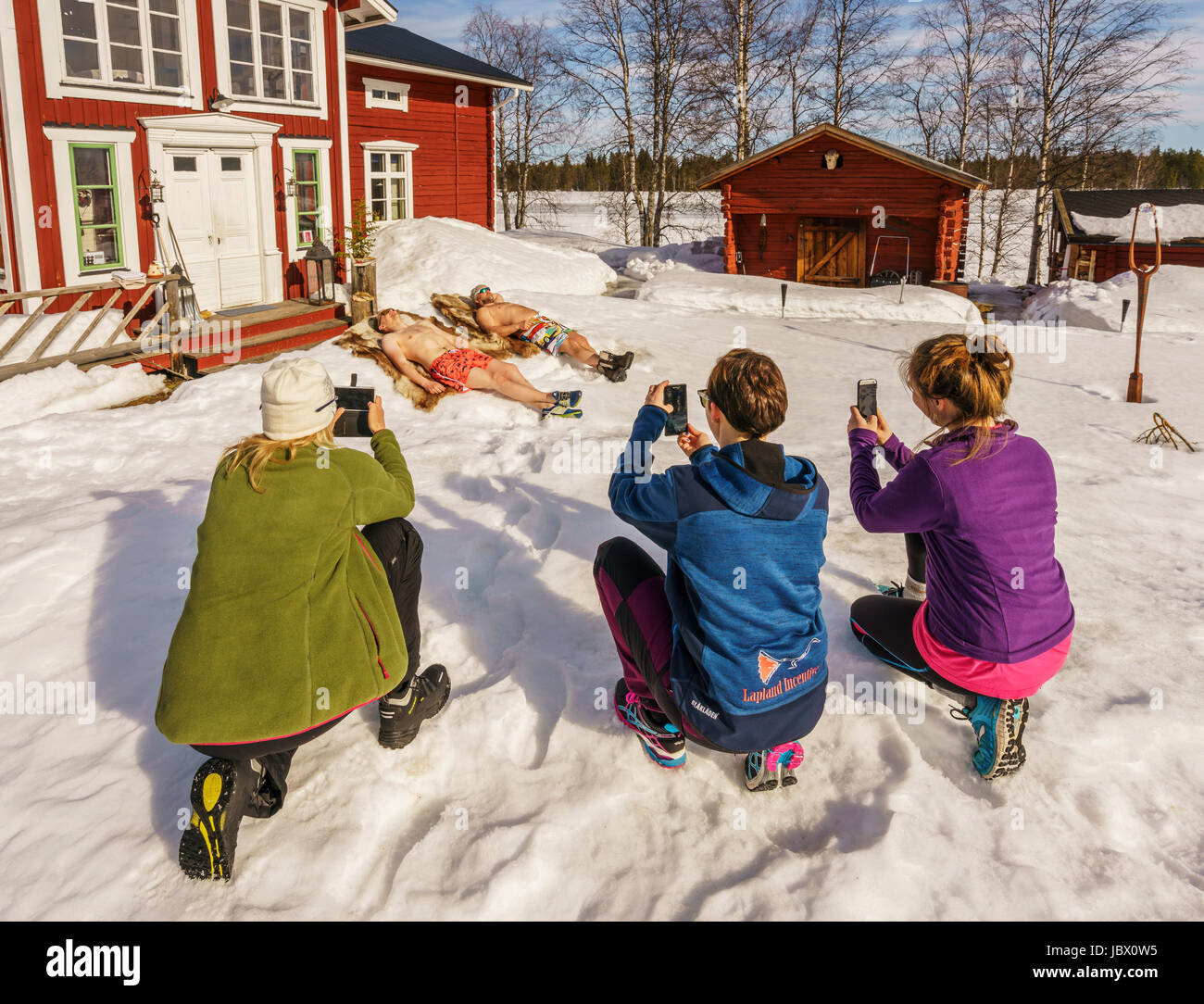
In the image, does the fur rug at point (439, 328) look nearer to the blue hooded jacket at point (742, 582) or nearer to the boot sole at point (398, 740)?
the boot sole at point (398, 740)

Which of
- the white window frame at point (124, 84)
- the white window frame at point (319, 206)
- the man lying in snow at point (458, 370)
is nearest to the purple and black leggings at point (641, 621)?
the man lying in snow at point (458, 370)

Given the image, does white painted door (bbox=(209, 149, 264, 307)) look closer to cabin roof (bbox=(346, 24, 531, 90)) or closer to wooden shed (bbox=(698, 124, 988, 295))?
cabin roof (bbox=(346, 24, 531, 90))

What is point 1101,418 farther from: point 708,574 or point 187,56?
point 187,56

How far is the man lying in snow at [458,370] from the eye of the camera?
809cm

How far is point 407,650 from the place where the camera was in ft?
9.96

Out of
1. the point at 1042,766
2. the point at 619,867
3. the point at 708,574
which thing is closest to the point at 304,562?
the point at 708,574

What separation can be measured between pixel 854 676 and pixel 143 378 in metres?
7.68

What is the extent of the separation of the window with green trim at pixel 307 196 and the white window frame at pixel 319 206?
51 millimetres

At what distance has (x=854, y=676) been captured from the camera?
11.7 feet

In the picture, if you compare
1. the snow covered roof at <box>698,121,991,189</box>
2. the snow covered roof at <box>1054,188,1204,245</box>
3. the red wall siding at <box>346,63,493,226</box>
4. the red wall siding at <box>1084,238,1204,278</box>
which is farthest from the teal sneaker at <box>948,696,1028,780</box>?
the snow covered roof at <box>1054,188,1204,245</box>

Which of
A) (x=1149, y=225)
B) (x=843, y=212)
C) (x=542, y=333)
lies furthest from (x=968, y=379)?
(x=1149, y=225)

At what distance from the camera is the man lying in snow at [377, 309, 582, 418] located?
8094 mm

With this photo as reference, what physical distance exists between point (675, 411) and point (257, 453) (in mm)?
1402

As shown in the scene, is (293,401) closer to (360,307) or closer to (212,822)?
(212,822)
